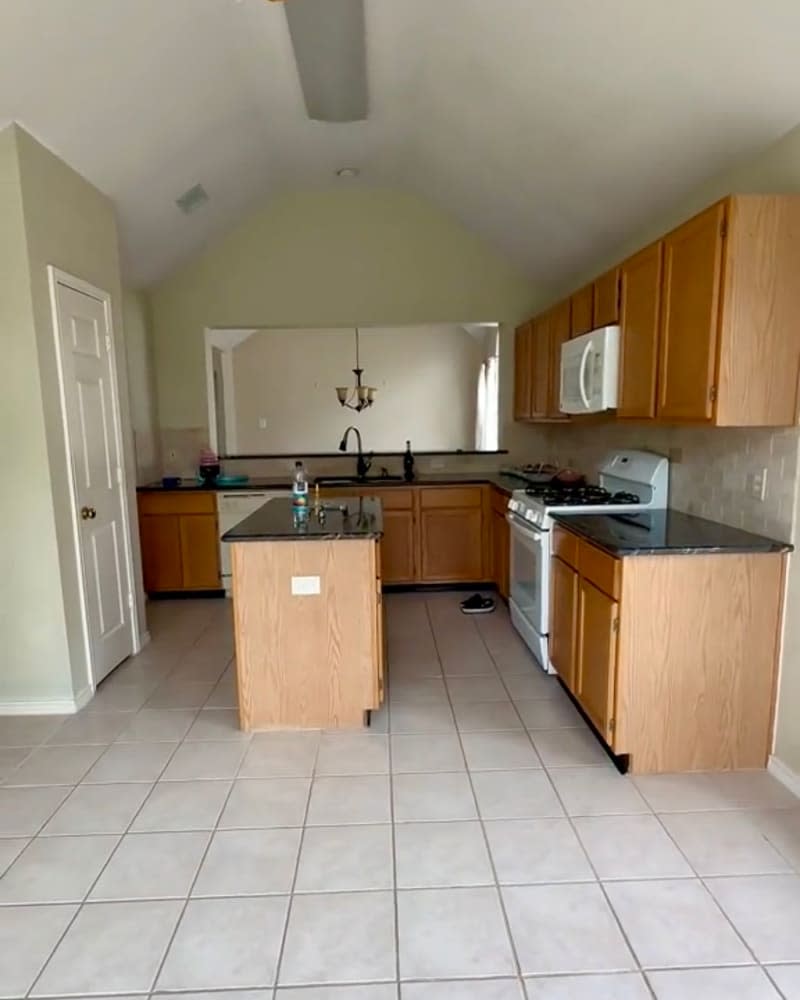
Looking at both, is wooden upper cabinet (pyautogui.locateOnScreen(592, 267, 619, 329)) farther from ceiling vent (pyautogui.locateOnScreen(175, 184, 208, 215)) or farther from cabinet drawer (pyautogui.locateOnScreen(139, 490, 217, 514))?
cabinet drawer (pyautogui.locateOnScreen(139, 490, 217, 514))

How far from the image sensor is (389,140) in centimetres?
392

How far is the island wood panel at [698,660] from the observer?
7.25 feet

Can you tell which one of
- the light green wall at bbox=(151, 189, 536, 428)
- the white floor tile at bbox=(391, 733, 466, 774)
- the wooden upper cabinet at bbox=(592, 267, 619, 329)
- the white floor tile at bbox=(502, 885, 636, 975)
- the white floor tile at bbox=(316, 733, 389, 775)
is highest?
the light green wall at bbox=(151, 189, 536, 428)

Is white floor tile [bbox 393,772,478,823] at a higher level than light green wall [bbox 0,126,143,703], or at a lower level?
lower

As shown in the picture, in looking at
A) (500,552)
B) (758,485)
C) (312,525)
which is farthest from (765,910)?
(500,552)

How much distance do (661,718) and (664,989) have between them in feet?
3.24

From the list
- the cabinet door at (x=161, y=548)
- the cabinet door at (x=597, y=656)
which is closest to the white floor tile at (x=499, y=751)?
the cabinet door at (x=597, y=656)

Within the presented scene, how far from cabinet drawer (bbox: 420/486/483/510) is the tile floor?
2042 mm

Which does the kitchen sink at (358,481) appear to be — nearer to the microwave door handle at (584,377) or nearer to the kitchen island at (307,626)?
the microwave door handle at (584,377)

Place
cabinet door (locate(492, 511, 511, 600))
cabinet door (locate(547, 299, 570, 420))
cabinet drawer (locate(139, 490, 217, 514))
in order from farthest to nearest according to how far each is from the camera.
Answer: cabinet drawer (locate(139, 490, 217, 514)) < cabinet door (locate(492, 511, 511, 600)) < cabinet door (locate(547, 299, 570, 420))

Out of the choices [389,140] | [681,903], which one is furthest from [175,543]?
[681,903]

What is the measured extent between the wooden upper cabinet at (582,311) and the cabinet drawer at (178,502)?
2.84 m

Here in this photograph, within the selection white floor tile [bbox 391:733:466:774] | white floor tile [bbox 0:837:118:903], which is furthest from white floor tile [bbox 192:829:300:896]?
white floor tile [bbox 391:733:466:774]

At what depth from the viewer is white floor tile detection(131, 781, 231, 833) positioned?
204 centimetres
